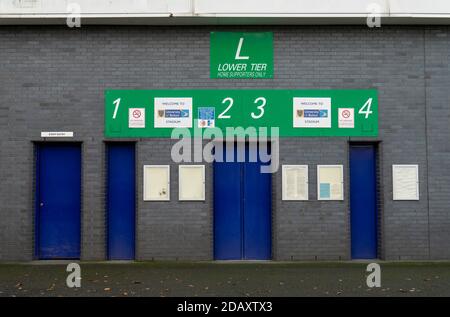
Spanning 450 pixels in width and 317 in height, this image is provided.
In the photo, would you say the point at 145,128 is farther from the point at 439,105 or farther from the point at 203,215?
the point at 439,105

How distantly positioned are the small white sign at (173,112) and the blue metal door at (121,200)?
2.76ft

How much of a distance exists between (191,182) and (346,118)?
339 centimetres

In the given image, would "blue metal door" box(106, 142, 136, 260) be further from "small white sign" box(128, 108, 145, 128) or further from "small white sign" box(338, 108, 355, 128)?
"small white sign" box(338, 108, 355, 128)

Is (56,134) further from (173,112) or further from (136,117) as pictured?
(173,112)

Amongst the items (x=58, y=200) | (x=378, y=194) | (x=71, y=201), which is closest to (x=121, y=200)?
(x=71, y=201)

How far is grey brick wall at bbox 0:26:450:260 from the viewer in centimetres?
1219

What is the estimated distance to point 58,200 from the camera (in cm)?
1244

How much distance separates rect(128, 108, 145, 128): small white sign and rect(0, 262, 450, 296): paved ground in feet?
9.02

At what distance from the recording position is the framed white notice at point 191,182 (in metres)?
12.2

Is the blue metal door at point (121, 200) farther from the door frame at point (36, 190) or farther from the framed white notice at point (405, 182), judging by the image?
the framed white notice at point (405, 182)

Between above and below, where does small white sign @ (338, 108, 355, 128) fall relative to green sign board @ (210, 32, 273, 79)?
below

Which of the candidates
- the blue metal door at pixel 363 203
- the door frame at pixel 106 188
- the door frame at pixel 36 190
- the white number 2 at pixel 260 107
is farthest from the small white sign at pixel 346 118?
the door frame at pixel 36 190

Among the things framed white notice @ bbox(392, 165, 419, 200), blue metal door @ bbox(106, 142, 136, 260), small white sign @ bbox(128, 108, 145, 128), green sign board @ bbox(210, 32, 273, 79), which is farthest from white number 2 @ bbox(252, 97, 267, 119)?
framed white notice @ bbox(392, 165, 419, 200)
